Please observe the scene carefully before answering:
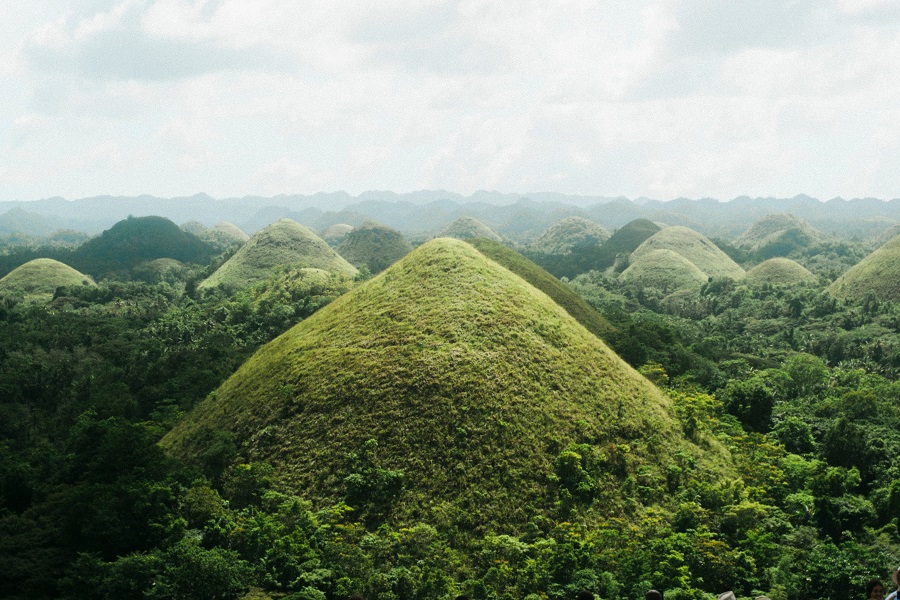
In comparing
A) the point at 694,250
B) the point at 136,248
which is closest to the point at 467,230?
the point at 694,250

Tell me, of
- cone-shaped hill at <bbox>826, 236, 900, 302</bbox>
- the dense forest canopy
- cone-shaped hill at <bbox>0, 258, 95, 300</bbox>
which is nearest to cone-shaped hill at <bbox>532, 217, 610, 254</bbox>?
cone-shaped hill at <bbox>826, 236, 900, 302</bbox>

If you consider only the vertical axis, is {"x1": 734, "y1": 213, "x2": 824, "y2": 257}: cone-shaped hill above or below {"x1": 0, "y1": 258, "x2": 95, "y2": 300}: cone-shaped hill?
above

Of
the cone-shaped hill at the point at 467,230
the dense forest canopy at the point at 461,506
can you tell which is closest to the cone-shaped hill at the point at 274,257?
the dense forest canopy at the point at 461,506

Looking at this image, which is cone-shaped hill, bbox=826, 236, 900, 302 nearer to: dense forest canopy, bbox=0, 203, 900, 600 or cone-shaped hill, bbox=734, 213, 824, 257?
dense forest canopy, bbox=0, 203, 900, 600

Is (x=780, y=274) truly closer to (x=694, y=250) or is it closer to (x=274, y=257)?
(x=694, y=250)

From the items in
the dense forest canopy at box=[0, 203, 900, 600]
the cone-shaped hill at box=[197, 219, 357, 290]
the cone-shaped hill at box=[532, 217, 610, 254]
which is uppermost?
the cone-shaped hill at box=[532, 217, 610, 254]

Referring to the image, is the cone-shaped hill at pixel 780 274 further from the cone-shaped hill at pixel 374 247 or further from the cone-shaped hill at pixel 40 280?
the cone-shaped hill at pixel 40 280

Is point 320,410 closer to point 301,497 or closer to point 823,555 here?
point 301,497
